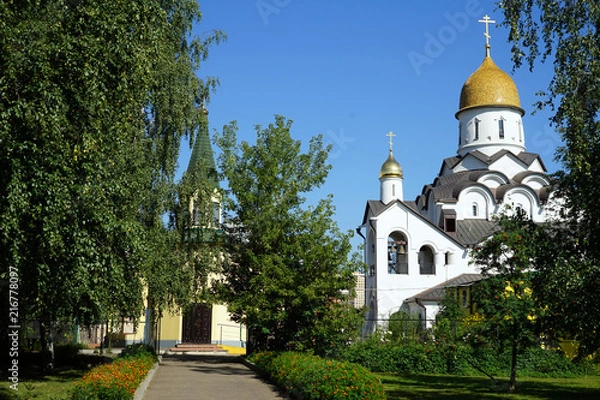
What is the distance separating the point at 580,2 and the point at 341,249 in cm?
1149

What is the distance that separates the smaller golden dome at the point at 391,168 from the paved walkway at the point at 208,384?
23907 millimetres

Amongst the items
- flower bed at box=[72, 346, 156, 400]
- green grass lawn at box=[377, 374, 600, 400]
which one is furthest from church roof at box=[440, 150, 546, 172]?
flower bed at box=[72, 346, 156, 400]

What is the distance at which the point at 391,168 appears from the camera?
1710 inches

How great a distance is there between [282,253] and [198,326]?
15.9 m

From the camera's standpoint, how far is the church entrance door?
1369 inches

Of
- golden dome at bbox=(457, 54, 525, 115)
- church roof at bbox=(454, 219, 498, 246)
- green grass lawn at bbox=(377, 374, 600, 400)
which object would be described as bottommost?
green grass lawn at bbox=(377, 374, 600, 400)

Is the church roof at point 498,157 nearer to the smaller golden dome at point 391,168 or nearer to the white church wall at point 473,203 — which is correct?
the white church wall at point 473,203

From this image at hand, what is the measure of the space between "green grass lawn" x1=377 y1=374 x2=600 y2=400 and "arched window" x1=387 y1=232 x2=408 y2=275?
61.8ft

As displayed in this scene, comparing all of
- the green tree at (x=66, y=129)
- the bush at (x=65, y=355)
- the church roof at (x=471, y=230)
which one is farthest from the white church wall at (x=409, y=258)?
the green tree at (x=66, y=129)

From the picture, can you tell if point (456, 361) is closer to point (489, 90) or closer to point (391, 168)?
point (391, 168)

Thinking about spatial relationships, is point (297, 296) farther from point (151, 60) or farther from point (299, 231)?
point (151, 60)

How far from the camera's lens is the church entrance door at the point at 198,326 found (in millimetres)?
34781

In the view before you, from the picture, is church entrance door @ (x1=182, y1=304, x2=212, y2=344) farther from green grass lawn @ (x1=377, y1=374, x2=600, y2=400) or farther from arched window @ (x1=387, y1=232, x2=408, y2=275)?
green grass lawn @ (x1=377, y1=374, x2=600, y2=400)

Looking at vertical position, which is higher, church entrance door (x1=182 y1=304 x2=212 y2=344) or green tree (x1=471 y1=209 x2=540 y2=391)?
green tree (x1=471 y1=209 x2=540 y2=391)
